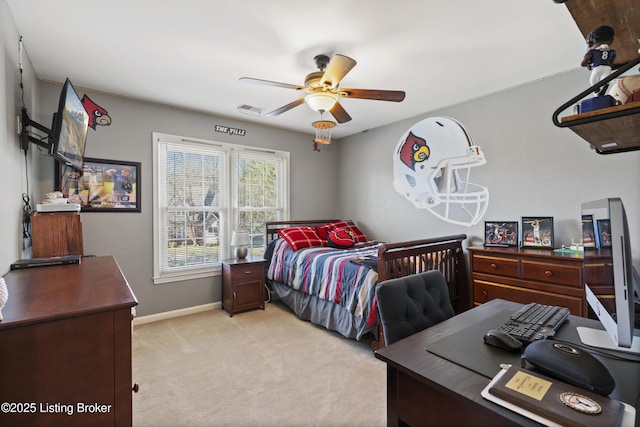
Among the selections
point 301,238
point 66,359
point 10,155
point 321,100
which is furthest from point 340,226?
point 66,359

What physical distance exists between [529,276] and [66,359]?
308 cm

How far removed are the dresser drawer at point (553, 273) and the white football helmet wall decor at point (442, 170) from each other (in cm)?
89

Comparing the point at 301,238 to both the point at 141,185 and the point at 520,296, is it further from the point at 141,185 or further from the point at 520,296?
the point at 520,296

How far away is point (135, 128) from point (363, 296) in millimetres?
3039

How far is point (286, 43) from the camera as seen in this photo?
2217mm

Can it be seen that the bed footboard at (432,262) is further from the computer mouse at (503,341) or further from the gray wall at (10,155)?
the gray wall at (10,155)

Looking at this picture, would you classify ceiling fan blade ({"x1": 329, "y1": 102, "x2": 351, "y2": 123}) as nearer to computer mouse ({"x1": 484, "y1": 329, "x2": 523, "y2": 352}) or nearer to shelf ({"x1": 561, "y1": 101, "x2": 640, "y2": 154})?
shelf ({"x1": 561, "y1": 101, "x2": 640, "y2": 154})

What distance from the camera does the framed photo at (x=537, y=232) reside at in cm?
278

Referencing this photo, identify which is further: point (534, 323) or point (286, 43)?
point (286, 43)

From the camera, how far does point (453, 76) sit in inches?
110

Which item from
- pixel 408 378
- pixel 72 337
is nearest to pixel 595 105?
pixel 408 378

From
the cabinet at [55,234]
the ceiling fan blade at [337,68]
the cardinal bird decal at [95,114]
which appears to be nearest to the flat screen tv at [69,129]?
the cabinet at [55,234]

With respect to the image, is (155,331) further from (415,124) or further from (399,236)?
(415,124)

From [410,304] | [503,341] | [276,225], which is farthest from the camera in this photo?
[276,225]
